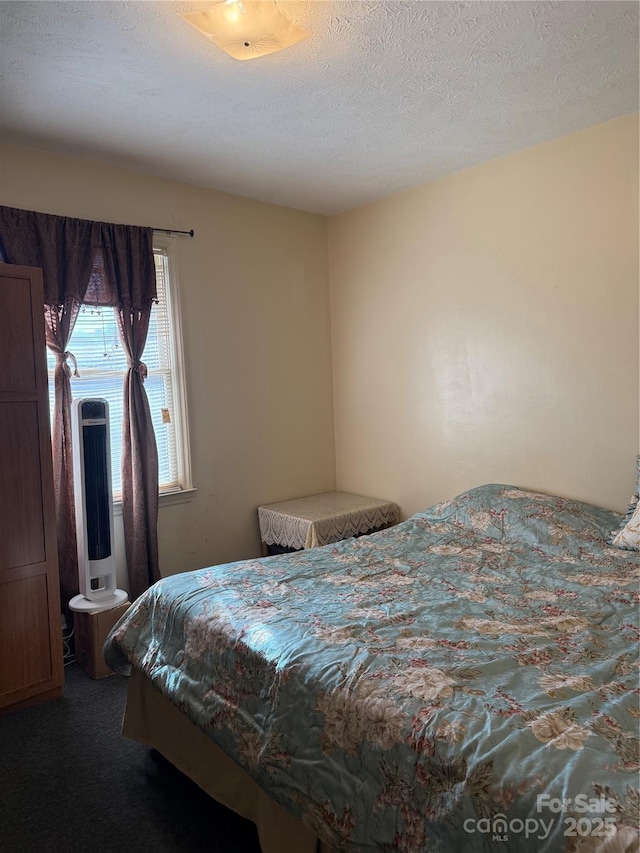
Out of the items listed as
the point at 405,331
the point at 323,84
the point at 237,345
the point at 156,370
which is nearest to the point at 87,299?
the point at 156,370

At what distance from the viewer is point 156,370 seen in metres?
3.42

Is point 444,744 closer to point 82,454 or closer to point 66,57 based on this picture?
point 82,454

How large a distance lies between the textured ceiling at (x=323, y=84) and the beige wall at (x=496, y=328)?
0.26 metres

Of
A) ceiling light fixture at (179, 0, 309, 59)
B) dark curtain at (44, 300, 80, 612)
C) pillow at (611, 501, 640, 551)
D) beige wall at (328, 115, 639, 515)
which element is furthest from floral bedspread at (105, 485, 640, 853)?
ceiling light fixture at (179, 0, 309, 59)

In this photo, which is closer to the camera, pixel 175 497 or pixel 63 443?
pixel 63 443

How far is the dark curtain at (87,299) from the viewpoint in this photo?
2.87 metres

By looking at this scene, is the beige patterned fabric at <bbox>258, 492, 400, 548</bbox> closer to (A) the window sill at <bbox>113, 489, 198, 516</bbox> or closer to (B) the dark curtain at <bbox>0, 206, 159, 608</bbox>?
(A) the window sill at <bbox>113, 489, 198, 516</bbox>

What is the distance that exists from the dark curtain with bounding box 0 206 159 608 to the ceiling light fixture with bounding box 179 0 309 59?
1419 mm

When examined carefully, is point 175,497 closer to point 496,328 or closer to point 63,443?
point 63,443

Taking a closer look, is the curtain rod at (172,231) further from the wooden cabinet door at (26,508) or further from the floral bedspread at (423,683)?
the floral bedspread at (423,683)

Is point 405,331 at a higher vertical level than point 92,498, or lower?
higher

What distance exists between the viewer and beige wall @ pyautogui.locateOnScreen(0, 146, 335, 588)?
333 centimetres

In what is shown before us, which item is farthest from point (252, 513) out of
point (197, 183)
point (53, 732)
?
point (197, 183)

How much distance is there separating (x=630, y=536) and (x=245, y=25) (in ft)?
7.91
